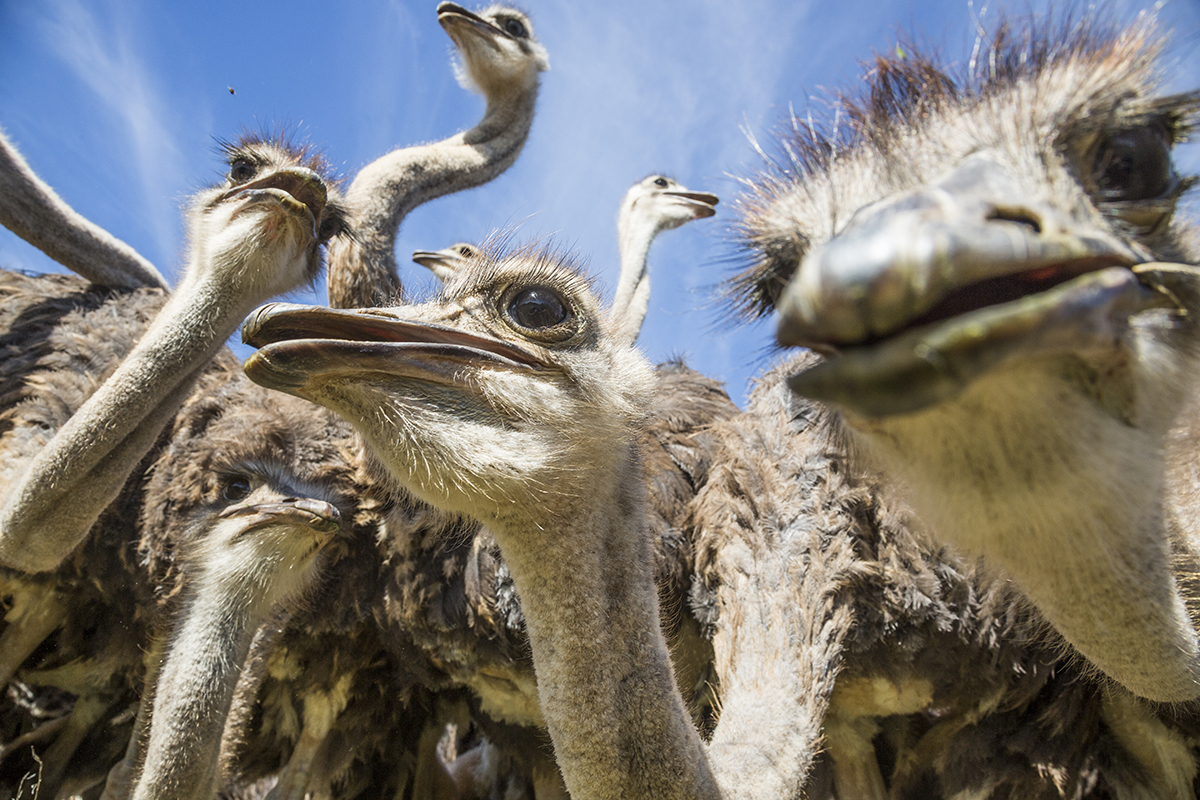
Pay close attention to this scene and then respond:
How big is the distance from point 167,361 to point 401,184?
177 cm

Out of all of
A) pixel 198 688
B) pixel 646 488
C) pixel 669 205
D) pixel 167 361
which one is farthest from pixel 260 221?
pixel 669 205

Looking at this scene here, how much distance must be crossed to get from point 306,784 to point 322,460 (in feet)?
5.37

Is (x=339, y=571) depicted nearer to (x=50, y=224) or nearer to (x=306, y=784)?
(x=306, y=784)

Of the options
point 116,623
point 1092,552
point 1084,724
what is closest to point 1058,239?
point 1092,552

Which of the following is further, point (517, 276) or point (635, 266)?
point (635, 266)

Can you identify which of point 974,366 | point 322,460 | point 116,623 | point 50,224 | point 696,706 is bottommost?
point 974,366

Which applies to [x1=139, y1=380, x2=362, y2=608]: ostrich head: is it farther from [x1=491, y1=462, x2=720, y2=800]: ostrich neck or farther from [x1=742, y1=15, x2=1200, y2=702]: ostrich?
[x1=742, y1=15, x2=1200, y2=702]: ostrich

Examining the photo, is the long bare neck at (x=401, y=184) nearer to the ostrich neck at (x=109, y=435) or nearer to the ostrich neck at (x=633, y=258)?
the ostrich neck at (x=109, y=435)

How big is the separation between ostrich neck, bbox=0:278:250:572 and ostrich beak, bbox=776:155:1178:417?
116 inches

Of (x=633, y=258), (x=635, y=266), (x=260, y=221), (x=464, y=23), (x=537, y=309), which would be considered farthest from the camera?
(x=633, y=258)

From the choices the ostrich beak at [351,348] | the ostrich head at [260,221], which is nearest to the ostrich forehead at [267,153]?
the ostrich head at [260,221]

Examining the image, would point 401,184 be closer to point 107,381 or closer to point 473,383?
point 107,381

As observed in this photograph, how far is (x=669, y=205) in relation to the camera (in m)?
7.21

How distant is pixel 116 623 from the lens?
13.9ft
